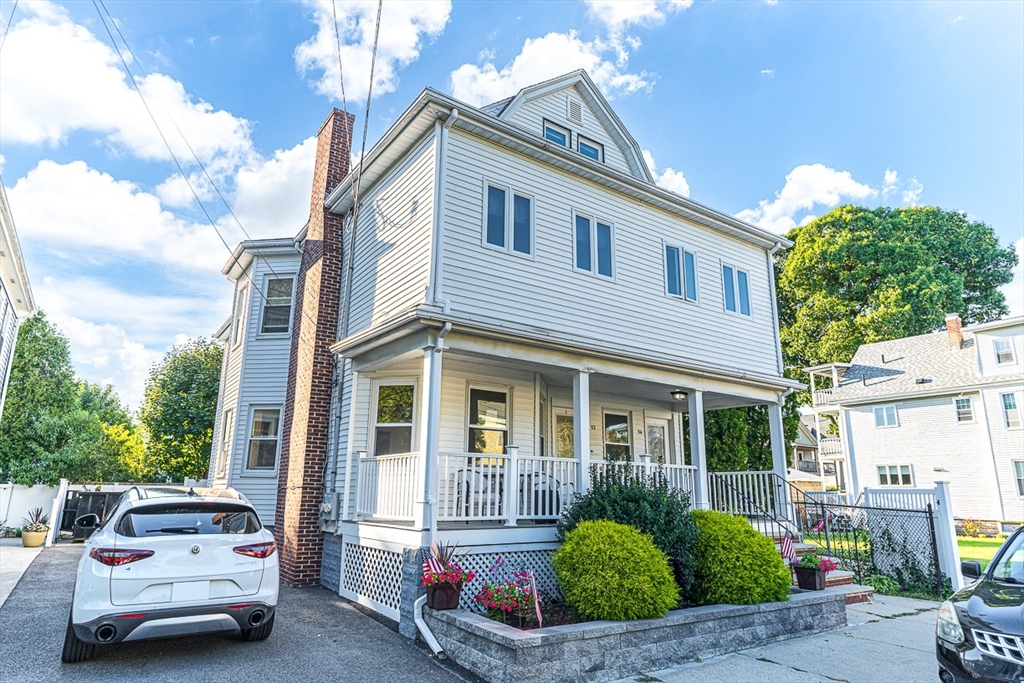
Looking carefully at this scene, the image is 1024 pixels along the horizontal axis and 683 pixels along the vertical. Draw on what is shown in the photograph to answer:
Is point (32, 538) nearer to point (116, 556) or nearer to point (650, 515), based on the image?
point (116, 556)

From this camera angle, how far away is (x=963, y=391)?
24.9 m

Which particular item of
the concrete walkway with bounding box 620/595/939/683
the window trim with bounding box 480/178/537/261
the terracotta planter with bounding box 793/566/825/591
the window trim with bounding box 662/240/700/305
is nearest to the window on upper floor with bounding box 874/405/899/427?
the window trim with bounding box 662/240/700/305

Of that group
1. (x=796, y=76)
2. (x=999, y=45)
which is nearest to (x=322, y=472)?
(x=796, y=76)

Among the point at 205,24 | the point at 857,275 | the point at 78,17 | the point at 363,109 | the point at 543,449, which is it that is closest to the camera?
the point at 78,17

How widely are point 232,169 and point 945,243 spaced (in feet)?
136

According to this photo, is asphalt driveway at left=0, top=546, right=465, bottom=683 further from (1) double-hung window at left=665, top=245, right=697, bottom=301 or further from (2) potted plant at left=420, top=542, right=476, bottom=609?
(1) double-hung window at left=665, top=245, right=697, bottom=301

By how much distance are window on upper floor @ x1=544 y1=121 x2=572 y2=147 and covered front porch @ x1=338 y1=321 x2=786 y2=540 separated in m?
5.14

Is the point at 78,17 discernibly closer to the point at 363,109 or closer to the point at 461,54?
the point at 363,109

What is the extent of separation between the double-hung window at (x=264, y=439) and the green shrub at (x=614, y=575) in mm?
8141

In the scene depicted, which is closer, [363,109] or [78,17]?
[78,17]

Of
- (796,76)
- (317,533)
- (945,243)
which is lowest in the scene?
(317,533)

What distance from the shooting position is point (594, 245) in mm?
10602

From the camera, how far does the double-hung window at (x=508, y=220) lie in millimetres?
9375

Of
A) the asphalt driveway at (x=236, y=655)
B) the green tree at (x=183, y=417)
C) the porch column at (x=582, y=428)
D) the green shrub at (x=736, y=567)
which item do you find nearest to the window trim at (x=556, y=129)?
the porch column at (x=582, y=428)
